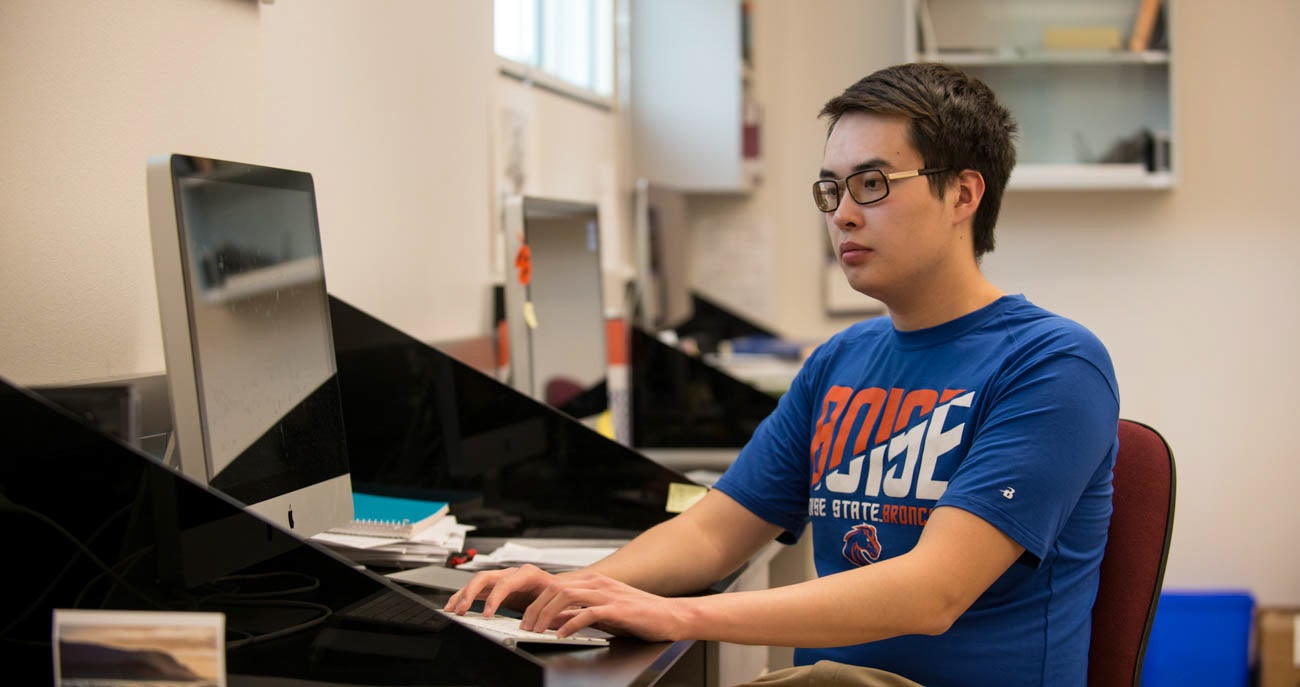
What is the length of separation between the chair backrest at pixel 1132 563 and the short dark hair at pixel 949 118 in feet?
1.03

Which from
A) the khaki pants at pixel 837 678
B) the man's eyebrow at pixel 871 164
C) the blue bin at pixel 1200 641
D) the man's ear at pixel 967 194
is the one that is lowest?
the blue bin at pixel 1200 641

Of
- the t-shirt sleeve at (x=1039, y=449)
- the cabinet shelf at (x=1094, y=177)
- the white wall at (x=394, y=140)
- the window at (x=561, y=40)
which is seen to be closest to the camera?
the t-shirt sleeve at (x=1039, y=449)

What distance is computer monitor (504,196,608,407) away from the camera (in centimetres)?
197

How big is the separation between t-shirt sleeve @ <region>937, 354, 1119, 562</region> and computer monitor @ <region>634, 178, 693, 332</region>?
7.08 ft

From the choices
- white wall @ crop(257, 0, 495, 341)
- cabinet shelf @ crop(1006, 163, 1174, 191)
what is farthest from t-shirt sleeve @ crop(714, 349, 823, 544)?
cabinet shelf @ crop(1006, 163, 1174, 191)

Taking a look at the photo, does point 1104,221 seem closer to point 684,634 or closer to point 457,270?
point 457,270

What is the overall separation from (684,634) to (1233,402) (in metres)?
3.76

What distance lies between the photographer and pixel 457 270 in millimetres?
2414

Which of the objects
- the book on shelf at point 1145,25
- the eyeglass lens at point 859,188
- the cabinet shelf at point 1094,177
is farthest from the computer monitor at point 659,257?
the eyeglass lens at point 859,188

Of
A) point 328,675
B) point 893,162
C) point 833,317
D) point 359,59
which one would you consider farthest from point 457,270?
point 833,317

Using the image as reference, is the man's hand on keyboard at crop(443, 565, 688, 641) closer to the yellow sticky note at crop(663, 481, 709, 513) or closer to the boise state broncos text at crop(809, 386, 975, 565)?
the boise state broncos text at crop(809, 386, 975, 565)

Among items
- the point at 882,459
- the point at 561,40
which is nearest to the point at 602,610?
the point at 882,459

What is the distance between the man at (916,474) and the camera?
3.85 feet

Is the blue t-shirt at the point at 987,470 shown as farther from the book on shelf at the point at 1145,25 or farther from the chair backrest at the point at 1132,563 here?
the book on shelf at the point at 1145,25
